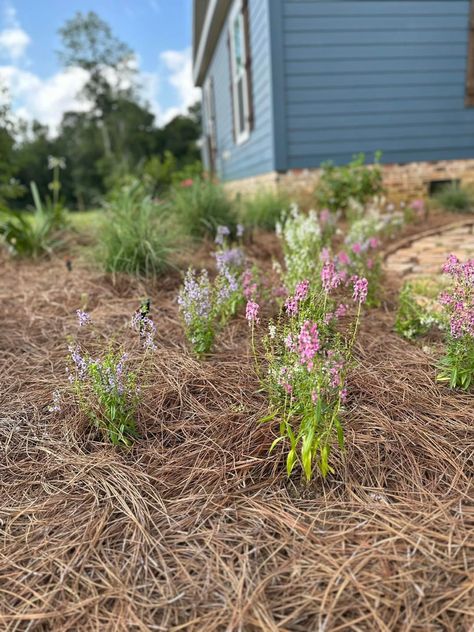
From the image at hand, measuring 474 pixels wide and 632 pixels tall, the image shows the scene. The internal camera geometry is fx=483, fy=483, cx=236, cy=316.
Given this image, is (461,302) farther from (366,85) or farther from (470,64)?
(470,64)

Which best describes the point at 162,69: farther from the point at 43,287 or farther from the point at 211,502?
the point at 211,502

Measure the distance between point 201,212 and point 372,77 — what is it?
364cm

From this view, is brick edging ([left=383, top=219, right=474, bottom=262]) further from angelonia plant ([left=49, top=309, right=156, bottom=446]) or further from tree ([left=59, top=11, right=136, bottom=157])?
→ tree ([left=59, top=11, right=136, bottom=157])

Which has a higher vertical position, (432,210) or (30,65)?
(30,65)

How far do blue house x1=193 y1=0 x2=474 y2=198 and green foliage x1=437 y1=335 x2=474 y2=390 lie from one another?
4.86 m

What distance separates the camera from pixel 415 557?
1.13 m

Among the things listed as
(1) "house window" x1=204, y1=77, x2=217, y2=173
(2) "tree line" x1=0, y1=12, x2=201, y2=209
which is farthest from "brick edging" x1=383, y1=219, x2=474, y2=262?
(2) "tree line" x1=0, y1=12, x2=201, y2=209

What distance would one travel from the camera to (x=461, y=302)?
1.69 meters

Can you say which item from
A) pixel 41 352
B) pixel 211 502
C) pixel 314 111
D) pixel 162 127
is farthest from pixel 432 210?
pixel 162 127

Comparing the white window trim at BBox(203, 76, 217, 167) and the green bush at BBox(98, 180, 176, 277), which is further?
the white window trim at BBox(203, 76, 217, 167)

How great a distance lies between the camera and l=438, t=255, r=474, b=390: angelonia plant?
1.70 meters

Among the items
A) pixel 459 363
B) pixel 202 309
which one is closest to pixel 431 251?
pixel 459 363

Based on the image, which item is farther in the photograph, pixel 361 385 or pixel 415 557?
pixel 361 385

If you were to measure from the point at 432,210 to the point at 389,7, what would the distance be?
259cm
